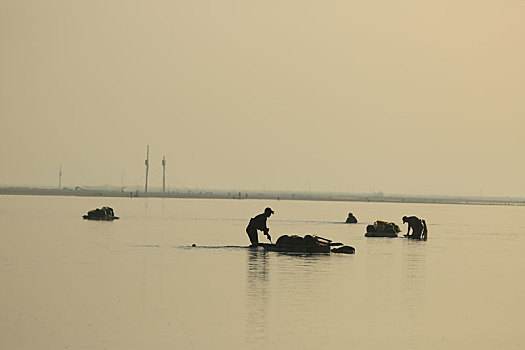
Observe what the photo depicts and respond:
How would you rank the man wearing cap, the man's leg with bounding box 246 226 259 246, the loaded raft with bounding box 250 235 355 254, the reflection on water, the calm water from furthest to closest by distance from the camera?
the man's leg with bounding box 246 226 259 246
the loaded raft with bounding box 250 235 355 254
the man wearing cap
the reflection on water
the calm water

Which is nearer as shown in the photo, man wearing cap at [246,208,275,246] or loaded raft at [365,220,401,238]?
man wearing cap at [246,208,275,246]

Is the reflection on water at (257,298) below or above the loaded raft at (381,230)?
below

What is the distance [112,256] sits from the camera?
5588 cm

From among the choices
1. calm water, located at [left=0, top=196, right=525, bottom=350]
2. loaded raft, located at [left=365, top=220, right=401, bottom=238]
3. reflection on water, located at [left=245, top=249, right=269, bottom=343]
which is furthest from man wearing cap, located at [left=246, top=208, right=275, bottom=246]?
loaded raft, located at [left=365, top=220, right=401, bottom=238]

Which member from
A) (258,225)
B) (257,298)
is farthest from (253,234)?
(257,298)

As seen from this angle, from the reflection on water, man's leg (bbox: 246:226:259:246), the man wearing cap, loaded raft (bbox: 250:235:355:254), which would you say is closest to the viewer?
the reflection on water

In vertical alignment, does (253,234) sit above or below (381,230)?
below

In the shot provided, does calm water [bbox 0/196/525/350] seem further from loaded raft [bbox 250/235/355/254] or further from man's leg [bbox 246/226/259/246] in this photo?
loaded raft [bbox 250/235/355/254]

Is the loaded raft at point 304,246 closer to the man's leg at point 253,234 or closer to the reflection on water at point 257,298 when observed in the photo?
the man's leg at point 253,234

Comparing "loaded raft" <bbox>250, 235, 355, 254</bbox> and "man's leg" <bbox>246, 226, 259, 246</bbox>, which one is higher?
"man's leg" <bbox>246, 226, 259, 246</bbox>

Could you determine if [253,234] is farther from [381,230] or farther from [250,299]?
[381,230]

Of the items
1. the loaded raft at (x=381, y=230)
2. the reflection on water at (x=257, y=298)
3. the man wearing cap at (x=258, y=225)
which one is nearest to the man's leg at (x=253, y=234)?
the man wearing cap at (x=258, y=225)

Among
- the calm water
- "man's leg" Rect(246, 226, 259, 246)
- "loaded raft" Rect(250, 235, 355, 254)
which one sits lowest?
the calm water

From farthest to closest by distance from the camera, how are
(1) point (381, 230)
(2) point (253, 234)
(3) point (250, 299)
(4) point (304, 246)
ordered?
(1) point (381, 230) < (2) point (253, 234) < (4) point (304, 246) < (3) point (250, 299)
